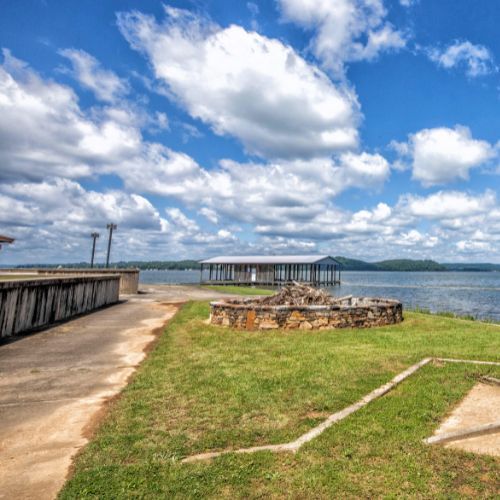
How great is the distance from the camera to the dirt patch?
4.14 metres

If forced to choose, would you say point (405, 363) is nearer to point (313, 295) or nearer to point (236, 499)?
point (236, 499)

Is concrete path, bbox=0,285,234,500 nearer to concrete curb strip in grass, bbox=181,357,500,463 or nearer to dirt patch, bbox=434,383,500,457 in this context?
concrete curb strip in grass, bbox=181,357,500,463

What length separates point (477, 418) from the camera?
4820 mm

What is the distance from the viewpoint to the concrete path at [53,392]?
374 centimetres

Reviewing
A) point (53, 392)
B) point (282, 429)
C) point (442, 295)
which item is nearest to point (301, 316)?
Answer: point (282, 429)

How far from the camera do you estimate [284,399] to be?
569cm

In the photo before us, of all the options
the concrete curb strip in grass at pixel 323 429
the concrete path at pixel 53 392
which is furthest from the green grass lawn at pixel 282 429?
the concrete path at pixel 53 392

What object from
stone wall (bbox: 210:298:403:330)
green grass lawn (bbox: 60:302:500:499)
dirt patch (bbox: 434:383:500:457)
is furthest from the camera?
stone wall (bbox: 210:298:403:330)

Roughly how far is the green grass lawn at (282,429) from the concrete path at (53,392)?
31 centimetres

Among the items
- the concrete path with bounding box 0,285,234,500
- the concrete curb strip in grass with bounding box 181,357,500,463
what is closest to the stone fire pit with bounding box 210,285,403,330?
the concrete path with bounding box 0,285,234,500

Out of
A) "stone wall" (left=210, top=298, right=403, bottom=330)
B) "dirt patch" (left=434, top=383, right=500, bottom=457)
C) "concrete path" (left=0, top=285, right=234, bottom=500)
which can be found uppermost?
"stone wall" (left=210, top=298, right=403, bottom=330)

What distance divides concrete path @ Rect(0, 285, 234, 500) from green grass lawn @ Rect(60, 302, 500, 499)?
315 mm

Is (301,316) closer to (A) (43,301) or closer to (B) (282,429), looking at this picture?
(B) (282,429)

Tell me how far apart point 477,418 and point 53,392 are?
6.47 metres
